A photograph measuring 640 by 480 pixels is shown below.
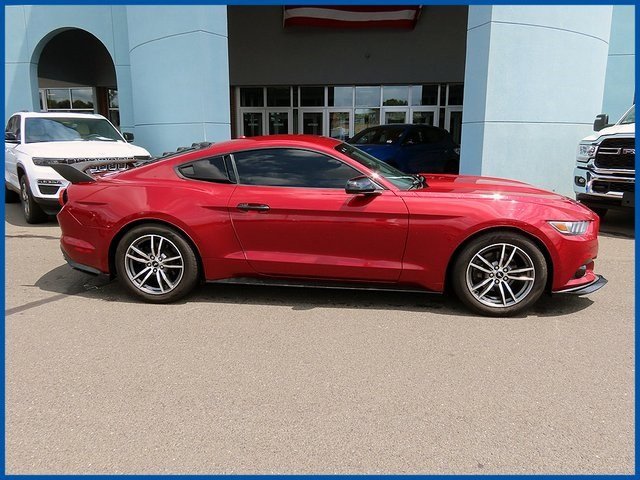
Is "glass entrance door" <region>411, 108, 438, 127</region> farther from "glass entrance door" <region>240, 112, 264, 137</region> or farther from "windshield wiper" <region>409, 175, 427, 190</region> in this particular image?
"windshield wiper" <region>409, 175, 427, 190</region>

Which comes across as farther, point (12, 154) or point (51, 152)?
point (12, 154)

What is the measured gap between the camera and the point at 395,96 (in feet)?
61.5

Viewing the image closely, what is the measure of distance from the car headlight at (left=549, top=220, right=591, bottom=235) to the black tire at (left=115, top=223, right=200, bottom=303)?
3216 mm

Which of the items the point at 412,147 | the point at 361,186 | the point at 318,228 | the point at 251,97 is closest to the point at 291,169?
the point at 318,228

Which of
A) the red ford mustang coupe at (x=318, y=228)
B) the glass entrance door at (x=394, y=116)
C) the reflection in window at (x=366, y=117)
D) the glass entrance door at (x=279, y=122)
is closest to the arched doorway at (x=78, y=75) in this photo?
the glass entrance door at (x=279, y=122)

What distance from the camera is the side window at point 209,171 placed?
451 centimetres

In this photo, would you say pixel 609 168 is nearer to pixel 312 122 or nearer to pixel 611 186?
pixel 611 186

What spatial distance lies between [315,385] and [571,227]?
103 inches

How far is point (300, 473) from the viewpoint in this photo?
237cm

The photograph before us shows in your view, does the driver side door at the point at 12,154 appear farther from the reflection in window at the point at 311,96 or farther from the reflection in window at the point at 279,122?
the reflection in window at the point at 311,96

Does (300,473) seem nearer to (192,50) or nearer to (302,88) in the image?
(192,50)

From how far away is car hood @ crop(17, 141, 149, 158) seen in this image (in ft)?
25.8

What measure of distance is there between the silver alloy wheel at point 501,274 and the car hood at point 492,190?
1.54 ft

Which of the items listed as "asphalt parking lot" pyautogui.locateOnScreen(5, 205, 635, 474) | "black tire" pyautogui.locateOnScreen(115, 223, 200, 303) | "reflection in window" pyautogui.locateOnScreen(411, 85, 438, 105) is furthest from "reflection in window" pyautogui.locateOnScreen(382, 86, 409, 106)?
"black tire" pyautogui.locateOnScreen(115, 223, 200, 303)
